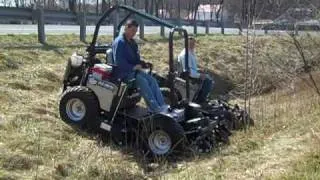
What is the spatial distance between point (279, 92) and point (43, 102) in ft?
22.7

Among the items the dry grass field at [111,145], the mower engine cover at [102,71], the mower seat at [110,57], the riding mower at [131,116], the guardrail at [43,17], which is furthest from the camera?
the guardrail at [43,17]

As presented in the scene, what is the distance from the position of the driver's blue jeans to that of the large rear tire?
2.41ft

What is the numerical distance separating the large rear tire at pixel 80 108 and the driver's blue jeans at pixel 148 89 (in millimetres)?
735

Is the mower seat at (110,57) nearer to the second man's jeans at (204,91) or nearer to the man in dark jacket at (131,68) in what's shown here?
the man in dark jacket at (131,68)

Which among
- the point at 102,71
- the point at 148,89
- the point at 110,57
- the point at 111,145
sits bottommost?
the point at 111,145

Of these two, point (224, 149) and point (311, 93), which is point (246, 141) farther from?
point (311, 93)

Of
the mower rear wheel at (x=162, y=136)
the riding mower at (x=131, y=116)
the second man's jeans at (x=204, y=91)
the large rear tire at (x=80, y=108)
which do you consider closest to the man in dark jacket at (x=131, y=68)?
the riding mower at (x=131, y=116)

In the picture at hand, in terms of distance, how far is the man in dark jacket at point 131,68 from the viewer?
30.4ft

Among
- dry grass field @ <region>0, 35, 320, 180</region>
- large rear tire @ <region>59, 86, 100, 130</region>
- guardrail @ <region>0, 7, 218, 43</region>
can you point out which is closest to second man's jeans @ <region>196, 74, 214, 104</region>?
dry grass field @ <region>0, 35, 320, 180</region>

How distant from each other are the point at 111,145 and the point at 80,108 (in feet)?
2.98

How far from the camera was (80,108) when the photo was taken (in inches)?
383

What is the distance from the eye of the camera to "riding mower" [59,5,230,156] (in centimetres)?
896

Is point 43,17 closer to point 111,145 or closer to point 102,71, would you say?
point 102,71

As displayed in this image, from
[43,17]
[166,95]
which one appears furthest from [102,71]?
[43,17]
